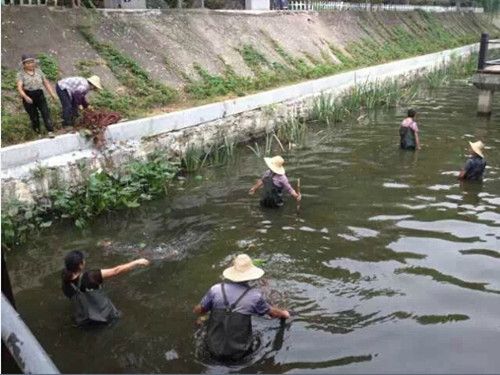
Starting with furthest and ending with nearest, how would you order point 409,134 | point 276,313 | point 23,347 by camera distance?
point 409,134 → point 276,313 → point 23,347

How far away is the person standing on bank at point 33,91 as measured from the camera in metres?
10.2

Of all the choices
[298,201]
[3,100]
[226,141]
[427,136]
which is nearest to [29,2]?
[3,100]

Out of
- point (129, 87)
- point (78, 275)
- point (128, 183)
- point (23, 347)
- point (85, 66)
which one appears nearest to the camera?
point (23, 347)

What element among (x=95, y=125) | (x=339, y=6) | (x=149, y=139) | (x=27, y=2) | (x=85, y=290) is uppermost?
(x=339, y=6)

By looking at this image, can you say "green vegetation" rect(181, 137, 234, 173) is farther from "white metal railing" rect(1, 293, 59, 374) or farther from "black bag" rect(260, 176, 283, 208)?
"white metal railing" rect(1, 293, 59, 374)

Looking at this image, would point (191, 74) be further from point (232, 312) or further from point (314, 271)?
point (232, 312)

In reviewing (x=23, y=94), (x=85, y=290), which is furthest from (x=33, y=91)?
(x=85, y=290)

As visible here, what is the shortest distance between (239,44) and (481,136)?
879 centimetres

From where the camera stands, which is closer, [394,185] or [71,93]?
[71,93]

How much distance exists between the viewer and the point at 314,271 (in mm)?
8008

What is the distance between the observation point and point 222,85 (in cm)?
1616

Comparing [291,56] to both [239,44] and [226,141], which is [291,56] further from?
[226,141]

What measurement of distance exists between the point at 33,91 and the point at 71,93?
829 mm

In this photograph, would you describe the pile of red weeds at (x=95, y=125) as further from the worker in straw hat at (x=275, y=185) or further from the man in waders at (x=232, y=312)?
the man in waders at (x=232, y=312)
